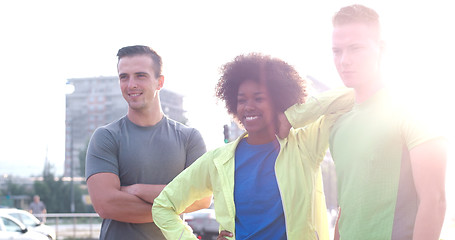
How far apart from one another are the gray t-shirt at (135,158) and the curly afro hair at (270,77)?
27.9 inches

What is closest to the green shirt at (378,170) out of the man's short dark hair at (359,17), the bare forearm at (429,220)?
the bare forearm at (429,220)

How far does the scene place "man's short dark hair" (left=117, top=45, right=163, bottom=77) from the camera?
4758 mm

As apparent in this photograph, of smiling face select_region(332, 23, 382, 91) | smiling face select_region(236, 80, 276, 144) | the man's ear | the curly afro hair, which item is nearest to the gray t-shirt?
the man's ear

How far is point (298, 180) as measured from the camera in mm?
3586

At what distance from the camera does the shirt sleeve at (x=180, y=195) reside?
3963 mm

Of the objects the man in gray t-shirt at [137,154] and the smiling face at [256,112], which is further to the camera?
the man in gray t-shirt at [137,154]

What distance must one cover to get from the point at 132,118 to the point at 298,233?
1.73 m

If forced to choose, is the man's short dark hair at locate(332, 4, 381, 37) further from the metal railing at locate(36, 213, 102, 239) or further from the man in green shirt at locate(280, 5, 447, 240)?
the metal railing at locate(36, 213, 102, 239)

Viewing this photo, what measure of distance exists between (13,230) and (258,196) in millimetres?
15831

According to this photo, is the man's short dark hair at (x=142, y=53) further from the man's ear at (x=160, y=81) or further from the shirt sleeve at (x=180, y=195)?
the shirt sleeve at (x=180, y=195)

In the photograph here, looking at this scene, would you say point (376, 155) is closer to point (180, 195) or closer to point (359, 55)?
point (359, 55)

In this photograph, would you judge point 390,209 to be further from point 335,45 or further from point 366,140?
point 335,45

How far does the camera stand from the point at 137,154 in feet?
15.0

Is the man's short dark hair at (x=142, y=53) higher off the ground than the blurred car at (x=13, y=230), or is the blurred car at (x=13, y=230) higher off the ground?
the man's short dark hair at (x=142, y=53)
